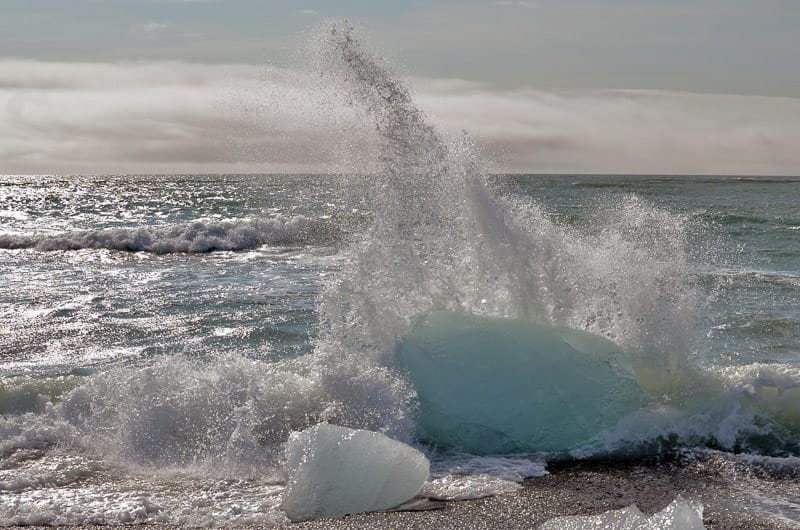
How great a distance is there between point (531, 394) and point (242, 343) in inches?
154

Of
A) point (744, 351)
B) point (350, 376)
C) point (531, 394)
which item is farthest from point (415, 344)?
point (744, 351)

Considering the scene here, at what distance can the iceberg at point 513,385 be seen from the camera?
5.45m

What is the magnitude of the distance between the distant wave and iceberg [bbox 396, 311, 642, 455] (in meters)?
15.4

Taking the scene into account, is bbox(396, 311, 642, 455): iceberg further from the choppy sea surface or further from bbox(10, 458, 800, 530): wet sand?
bbox(10, 458, 800, 530): wet sand

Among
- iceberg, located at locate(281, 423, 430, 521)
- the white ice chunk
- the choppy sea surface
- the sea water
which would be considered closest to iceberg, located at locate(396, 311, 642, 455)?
the sea water

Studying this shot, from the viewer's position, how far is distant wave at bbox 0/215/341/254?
21.1m

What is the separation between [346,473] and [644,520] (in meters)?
1.70

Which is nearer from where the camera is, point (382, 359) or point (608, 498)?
point (608, 498)

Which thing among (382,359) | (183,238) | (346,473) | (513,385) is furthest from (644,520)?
(183,238)

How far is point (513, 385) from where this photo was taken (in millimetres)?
5668

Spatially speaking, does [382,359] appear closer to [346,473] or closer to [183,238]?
[346,473]

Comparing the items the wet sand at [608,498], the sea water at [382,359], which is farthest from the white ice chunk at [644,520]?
the sea water at [382,359]

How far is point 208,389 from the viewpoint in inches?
239

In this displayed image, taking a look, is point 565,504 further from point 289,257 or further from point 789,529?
point 289,257
